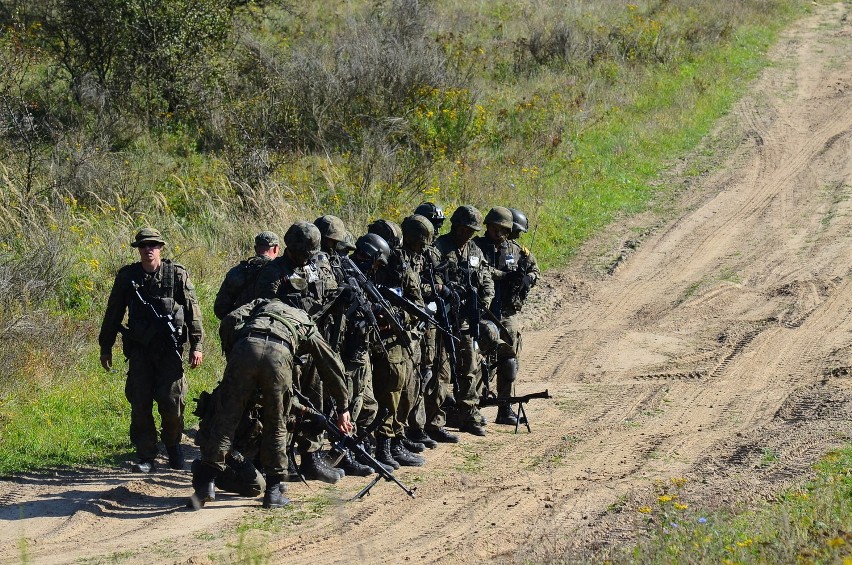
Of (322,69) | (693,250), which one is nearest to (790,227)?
(693,250)

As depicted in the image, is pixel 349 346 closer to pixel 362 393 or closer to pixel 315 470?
pixel 362 393

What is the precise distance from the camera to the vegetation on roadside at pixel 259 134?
1206 cm

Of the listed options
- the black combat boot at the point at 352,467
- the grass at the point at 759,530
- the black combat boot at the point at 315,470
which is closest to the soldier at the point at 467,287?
the black combat boot at the point at 352,467

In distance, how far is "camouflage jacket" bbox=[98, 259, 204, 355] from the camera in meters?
9.03

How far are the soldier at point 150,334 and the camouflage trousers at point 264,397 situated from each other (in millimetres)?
1297

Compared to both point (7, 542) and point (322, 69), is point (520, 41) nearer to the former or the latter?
point (322, 69)

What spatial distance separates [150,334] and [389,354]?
6.28 feet

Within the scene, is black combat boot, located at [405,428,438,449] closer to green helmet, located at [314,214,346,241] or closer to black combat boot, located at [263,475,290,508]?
green helmet, located at [314,214,346,241]

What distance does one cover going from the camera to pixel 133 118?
1911 centimetres

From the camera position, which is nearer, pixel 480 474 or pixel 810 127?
pixel 480 474

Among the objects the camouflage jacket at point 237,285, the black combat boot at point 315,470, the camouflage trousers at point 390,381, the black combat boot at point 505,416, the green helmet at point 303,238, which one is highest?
the green helmet at point 303,238

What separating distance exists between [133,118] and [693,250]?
9403mm

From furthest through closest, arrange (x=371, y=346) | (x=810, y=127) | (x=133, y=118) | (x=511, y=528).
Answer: (x=810, y=127), (x=133, y=118), (x=371, y=346), (x=511, y=528)

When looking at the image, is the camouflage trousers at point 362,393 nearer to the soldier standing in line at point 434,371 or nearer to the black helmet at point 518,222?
the soldier standing in line at point 434,371
